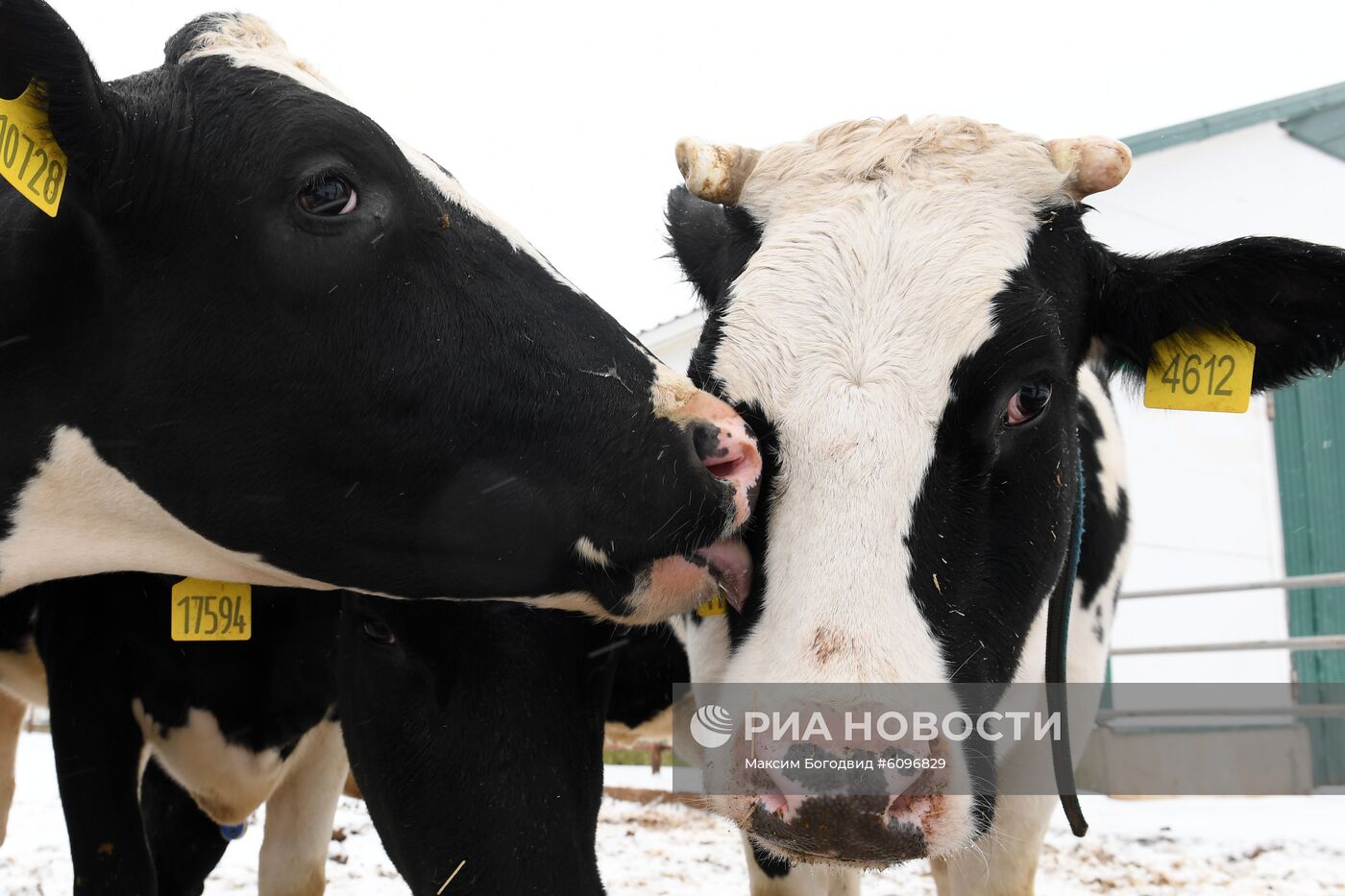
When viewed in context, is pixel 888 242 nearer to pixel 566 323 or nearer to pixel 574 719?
pixel 566 323

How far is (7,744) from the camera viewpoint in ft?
18.4

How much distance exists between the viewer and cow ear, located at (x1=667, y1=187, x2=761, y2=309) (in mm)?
3094

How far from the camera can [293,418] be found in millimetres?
2598

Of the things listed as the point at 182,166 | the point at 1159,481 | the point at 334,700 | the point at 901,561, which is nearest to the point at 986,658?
the point at 901,561

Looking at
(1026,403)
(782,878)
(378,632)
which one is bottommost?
(782,878)

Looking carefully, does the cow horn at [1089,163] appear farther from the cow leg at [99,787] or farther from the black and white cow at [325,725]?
the cow leg at [99,787]

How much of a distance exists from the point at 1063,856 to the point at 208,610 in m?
5.20

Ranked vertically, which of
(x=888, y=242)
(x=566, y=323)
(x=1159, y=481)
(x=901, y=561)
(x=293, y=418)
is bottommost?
(x=901, y=561)

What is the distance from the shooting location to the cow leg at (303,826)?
16.5 ft

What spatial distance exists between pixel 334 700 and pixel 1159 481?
944 centimetres

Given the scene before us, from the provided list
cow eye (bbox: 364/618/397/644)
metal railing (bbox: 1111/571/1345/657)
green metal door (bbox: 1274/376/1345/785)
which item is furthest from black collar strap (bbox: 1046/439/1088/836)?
green metal door (bbox: 1274/376/1345/785)

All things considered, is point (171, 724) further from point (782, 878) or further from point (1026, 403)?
point (1026, 403)

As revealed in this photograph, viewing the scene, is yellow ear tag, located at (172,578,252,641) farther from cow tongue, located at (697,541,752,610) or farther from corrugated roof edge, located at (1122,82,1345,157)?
corrugated roof edge, located at (1122,82,1345,157)

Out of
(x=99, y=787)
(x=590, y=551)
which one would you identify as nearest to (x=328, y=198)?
(x=590, y=551)
